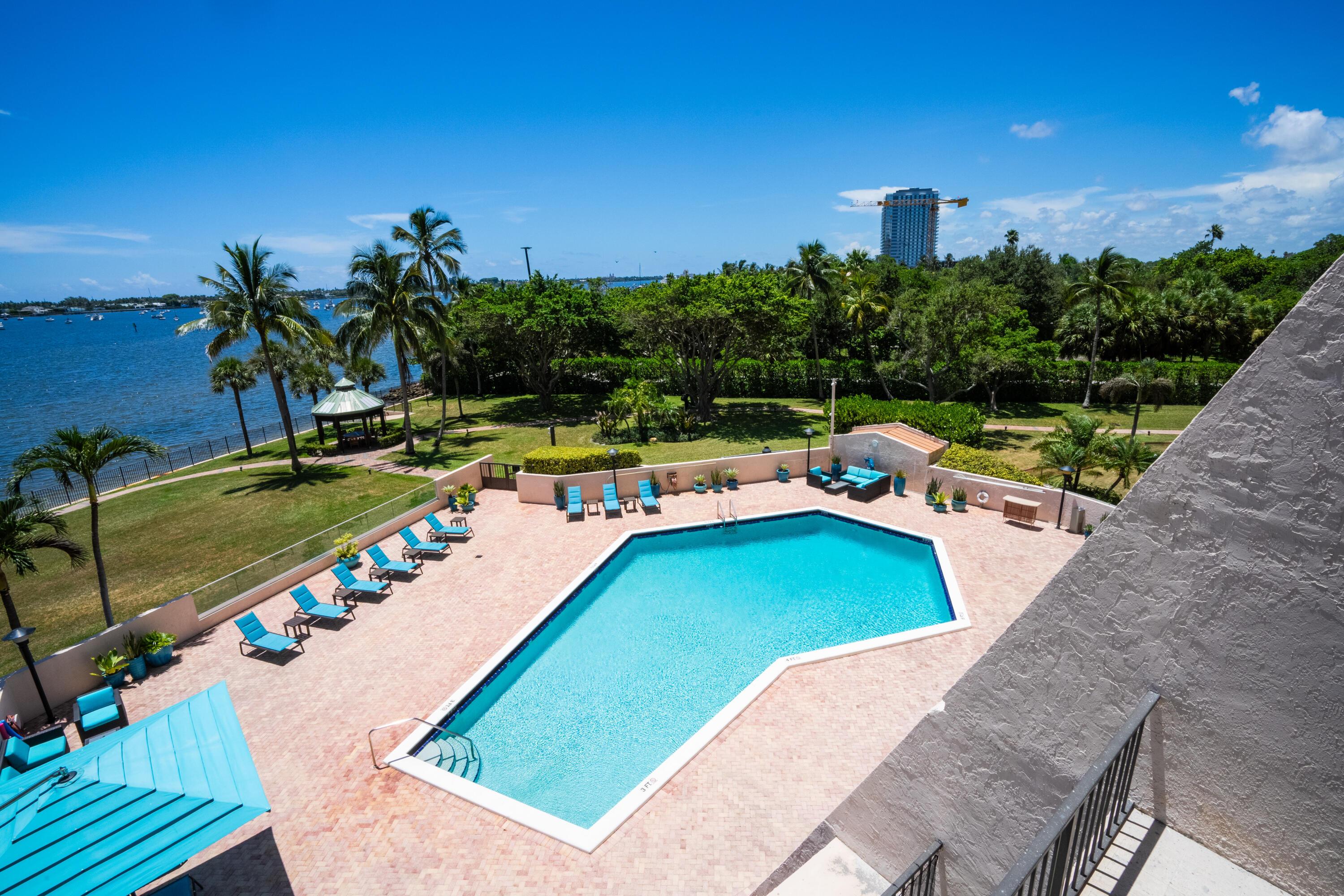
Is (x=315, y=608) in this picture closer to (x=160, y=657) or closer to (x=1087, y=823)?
(x=160, y=657)

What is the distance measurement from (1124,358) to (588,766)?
163ft

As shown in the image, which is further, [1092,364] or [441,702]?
[1092,364]

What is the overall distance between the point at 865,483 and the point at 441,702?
15434 mm

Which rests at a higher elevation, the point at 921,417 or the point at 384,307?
the point at 384,307

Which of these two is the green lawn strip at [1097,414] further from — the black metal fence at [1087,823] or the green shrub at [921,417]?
the black metal fence at [1087,823]

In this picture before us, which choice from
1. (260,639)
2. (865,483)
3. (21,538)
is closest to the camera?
(21,538)

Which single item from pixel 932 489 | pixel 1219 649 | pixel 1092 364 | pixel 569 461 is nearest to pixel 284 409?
pixel 569 461

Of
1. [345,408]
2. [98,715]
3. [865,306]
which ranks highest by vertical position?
[865,306]

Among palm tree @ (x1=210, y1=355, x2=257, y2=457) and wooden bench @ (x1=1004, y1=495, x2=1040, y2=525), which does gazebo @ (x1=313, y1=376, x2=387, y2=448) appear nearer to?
palm tree @ (x1=210, y1=355, x2=257, y2=457)

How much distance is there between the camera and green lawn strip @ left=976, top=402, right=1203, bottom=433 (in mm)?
31297

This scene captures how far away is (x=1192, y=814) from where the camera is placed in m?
4.24

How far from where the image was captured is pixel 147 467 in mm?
28625

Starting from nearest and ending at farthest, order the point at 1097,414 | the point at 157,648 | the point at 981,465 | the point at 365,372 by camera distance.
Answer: the point at 157,648, the point at 981,465, the point at 1097,414, the point at 365,372

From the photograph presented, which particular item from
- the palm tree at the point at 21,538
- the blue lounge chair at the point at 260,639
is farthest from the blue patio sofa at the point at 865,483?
the palm tree at the point at 21,538
